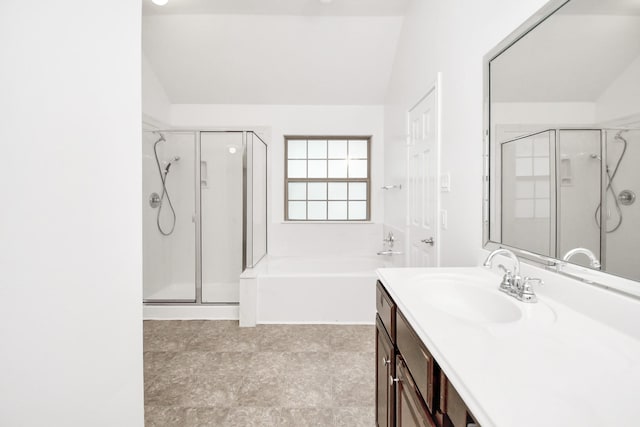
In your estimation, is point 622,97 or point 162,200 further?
point 162,200

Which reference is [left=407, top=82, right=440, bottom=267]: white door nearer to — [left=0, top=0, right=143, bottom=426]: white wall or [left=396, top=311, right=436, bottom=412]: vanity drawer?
[left=396, top=311, right=436, bottom=412]: vanity drawer

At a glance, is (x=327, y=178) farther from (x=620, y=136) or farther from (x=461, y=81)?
(x=620, y=136)

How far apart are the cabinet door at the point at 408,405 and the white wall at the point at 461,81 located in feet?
2.75

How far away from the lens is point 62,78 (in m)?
0.79

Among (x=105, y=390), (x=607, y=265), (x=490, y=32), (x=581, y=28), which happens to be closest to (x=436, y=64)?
(x=490, y=32)

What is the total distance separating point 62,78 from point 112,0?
385mm

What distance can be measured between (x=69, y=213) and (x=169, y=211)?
2.78 meters

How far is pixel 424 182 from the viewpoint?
94.2 inches

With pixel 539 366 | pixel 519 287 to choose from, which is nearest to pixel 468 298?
pixel 519 287

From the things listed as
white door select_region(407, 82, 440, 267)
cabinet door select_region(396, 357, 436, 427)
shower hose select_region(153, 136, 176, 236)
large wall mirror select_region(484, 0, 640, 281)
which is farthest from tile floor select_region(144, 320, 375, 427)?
large wall mirror select_region(484, 0, 640, 281)

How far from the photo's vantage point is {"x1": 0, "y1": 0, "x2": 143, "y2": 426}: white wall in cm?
A: 68

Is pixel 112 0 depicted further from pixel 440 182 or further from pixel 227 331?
pixel 227 331

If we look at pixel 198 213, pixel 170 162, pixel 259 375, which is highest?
pixel 170 162

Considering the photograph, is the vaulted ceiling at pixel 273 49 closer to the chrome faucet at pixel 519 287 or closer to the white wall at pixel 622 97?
the white wall at pixel 622 97
